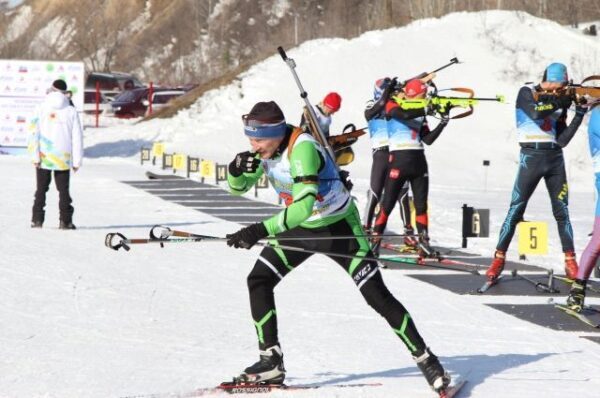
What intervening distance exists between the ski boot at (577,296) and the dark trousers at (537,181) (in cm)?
152

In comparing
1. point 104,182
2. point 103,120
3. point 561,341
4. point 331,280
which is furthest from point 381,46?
point 561,341

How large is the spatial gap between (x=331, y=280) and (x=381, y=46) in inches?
1176

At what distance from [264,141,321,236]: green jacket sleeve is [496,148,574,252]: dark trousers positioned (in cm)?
491

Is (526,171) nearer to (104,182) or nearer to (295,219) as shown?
(295,219)

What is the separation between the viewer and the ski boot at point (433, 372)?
6566mm

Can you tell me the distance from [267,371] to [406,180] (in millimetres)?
6364

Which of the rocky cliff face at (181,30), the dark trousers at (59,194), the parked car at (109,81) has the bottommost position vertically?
the dark trousers at (59,194)

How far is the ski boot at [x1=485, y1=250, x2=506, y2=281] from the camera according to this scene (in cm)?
1118

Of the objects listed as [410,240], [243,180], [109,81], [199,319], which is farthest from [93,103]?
[243,180]

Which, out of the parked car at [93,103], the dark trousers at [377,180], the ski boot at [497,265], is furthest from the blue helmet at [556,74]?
the parked car at [93,103]

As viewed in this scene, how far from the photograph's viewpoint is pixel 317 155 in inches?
257

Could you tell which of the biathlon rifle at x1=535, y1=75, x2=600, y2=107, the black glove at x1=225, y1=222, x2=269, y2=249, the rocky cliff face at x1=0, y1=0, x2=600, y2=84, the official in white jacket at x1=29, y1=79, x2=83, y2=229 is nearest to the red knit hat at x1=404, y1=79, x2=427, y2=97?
the biathlon rifle at x1=535, y1=75, x2=600, y2=107

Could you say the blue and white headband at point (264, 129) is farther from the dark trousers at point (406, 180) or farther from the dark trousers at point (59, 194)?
the dark trousers at point (59, 194)

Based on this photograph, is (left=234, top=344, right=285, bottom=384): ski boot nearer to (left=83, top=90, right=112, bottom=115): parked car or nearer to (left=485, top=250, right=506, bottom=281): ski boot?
(left=485, top=250, right=506, bottom=281): ski boot
